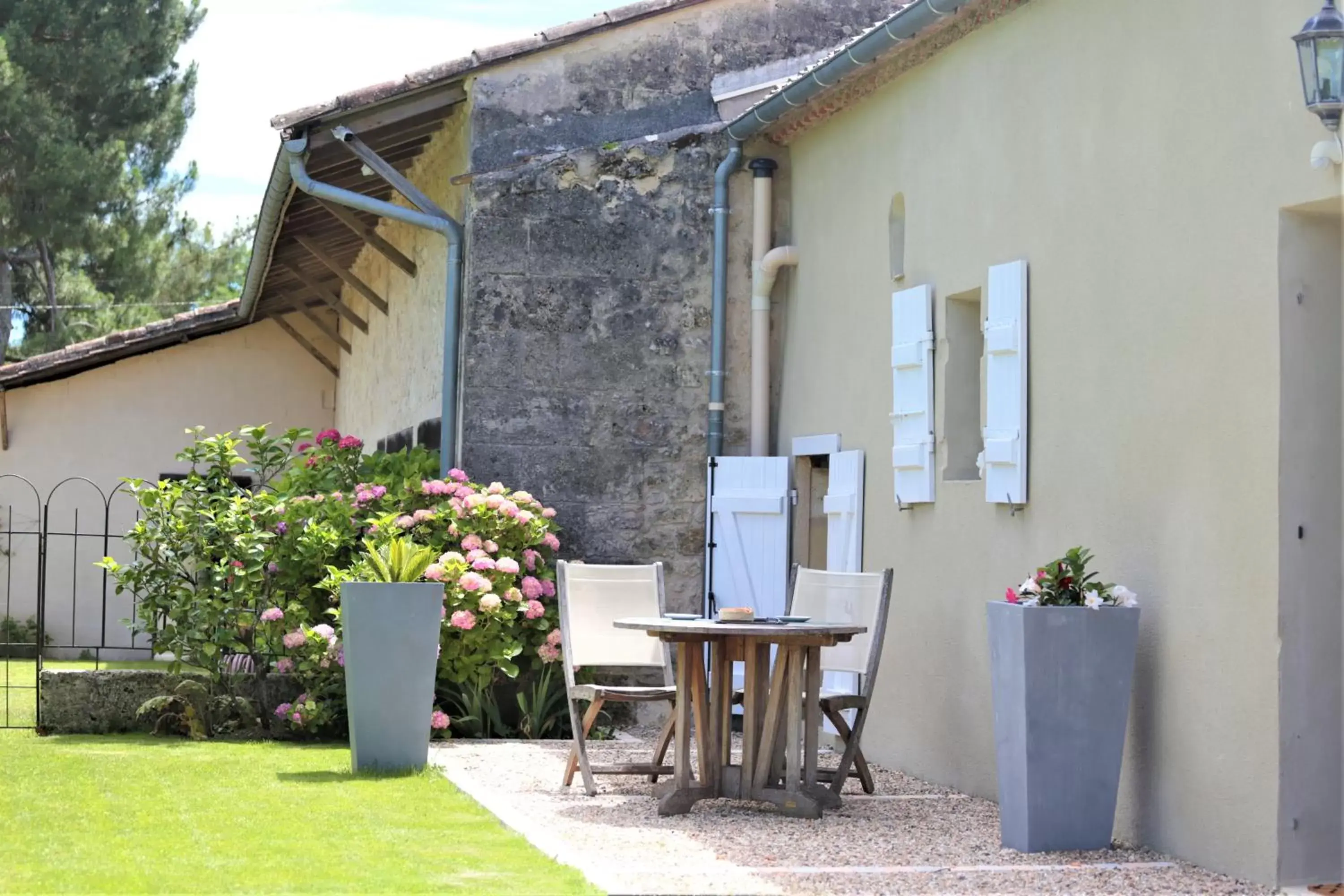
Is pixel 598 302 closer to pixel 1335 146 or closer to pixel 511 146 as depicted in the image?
pixel 511 146

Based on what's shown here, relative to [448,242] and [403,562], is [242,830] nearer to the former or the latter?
[403,562]

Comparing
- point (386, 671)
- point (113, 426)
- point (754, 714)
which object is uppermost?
point (113, 426)

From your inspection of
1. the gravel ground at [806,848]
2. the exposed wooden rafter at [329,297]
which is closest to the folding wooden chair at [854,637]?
the gravel ground at [806,848]

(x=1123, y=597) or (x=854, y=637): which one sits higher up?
(x=1123, y=597)

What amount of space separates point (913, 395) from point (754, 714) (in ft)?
6.32

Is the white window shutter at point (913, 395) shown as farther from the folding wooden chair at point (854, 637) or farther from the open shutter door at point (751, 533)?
the open shutter door at point (751, 533)

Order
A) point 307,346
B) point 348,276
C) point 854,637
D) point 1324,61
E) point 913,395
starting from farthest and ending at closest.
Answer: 1. point 307,346
2. point 348,276
3. point 913,395
4. point 854,637
5. point 1324,61

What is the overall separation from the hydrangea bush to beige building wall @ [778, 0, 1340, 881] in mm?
1983

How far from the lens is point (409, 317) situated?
12539 millimetres

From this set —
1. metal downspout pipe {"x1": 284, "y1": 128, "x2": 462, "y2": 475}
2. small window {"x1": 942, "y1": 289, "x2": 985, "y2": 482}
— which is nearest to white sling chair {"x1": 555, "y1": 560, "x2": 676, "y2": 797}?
small window {"x1": 942, "y1": 289, "x2": 985, "y2": 482}

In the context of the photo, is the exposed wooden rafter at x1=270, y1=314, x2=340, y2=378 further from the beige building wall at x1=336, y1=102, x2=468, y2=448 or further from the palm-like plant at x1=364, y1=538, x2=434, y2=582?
the palm-like plant at x1=364, y1=538, x2=434, y2=582

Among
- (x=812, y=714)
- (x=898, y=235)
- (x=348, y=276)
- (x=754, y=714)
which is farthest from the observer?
(x=348, y=276)

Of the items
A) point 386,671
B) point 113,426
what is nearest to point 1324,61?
point 386,671

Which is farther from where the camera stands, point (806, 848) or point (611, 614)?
point (611, 614)
